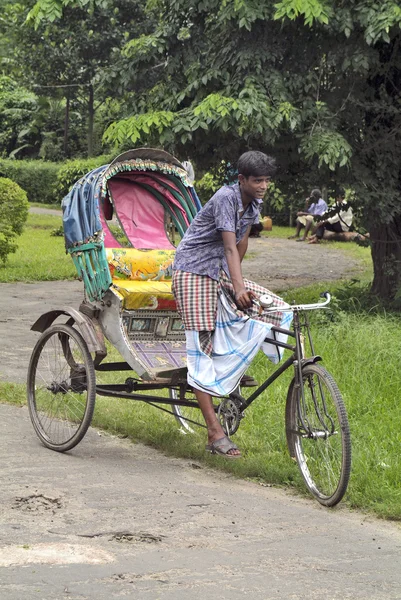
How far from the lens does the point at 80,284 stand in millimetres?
15391

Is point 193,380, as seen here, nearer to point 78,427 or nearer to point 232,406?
point 232,406

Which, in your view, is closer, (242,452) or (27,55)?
(242,452)

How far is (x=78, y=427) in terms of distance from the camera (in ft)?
20.6

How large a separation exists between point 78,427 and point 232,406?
39.5 inches

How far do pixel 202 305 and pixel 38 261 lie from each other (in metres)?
12.0

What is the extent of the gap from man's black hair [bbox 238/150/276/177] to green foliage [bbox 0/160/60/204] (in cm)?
2959


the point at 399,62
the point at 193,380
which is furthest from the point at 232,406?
the point at 399,62

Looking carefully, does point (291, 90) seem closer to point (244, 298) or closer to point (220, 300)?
point (220, 300)

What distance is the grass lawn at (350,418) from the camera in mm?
5738

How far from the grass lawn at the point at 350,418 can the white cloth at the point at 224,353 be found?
22.0 inches

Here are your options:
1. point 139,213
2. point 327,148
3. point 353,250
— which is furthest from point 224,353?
point 353,250

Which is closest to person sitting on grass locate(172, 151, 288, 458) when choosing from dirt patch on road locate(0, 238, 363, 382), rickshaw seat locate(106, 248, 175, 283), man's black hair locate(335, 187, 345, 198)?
rickshaw seat locate(106, 248, 175, 283)

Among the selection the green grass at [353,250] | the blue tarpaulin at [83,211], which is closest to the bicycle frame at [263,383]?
the blue tarpaulin at [83,211]

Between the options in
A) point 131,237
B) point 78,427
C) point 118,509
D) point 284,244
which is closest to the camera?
point 118,509
